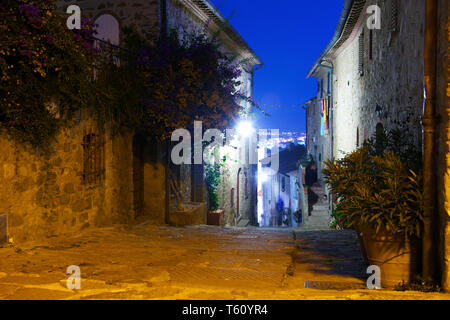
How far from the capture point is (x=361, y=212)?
150 inches

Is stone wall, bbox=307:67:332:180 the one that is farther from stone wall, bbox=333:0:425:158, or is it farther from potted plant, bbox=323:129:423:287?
potted plant, bbox=323:129:423:287

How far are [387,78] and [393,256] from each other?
15.3 ft

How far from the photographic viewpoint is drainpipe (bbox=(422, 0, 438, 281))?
3.57 meters

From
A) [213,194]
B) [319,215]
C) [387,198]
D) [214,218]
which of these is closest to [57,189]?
[387,198]

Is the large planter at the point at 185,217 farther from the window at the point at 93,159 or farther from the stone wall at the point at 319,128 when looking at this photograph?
the stone wall at the point at 319,128

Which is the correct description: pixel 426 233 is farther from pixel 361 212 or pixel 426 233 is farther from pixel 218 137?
pixel 218 137

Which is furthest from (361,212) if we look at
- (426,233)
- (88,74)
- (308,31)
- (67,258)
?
(308,31)

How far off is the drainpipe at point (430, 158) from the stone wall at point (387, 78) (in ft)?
4.46

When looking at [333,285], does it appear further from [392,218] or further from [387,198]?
[387,198]

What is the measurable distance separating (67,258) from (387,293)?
3.63 meters

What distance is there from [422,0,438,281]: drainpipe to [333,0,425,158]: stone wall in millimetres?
1361

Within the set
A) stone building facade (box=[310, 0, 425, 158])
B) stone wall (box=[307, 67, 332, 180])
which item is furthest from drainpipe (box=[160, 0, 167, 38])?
stone wall (box=[307, 67, 332, 180])

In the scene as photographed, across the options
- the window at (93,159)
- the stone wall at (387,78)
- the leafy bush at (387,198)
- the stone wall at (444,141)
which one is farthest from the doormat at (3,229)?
the stone wall at (444,141)

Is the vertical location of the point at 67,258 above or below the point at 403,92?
below
